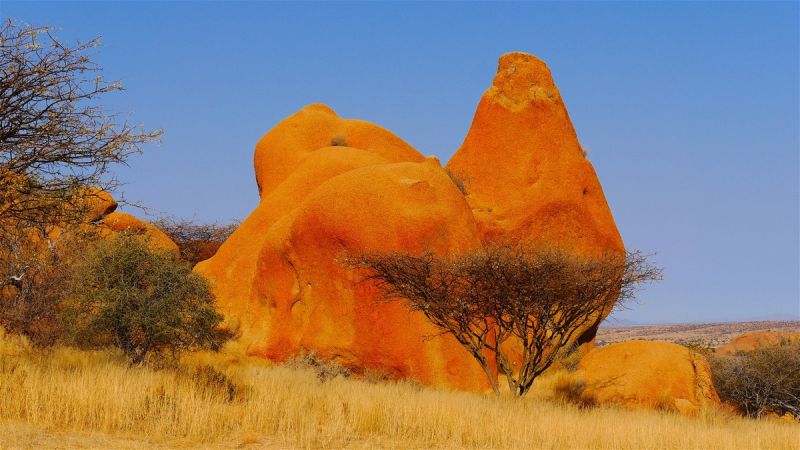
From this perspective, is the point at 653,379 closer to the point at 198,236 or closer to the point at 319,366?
the point at 319,366

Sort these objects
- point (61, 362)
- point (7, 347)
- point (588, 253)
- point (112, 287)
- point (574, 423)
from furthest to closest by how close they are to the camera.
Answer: point (588, 253) → point (112, 287) → point (7, 347) → point (61, 362) → point (574, 423)

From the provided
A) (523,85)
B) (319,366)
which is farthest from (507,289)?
(523,85)

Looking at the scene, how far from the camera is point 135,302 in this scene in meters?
19.1

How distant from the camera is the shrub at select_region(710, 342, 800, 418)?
2397 cm

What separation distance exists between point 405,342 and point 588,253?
917 centimetres

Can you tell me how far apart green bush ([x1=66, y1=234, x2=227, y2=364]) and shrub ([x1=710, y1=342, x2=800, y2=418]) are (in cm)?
1701

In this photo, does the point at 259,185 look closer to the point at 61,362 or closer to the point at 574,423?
the point at 61,362

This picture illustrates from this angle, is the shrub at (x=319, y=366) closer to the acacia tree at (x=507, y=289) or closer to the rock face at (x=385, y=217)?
the rock face at (x=385, y=217)

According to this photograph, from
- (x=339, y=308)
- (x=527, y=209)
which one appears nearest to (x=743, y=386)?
(x=527, y=209)

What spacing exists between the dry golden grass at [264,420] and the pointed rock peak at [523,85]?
641 inches

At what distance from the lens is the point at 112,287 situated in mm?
19719

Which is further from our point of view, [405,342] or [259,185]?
[259,185]

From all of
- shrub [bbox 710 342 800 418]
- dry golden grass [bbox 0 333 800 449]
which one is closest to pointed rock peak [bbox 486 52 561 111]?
shrub [bbox 710 342 800 418]

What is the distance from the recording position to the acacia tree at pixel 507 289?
17.6 m
